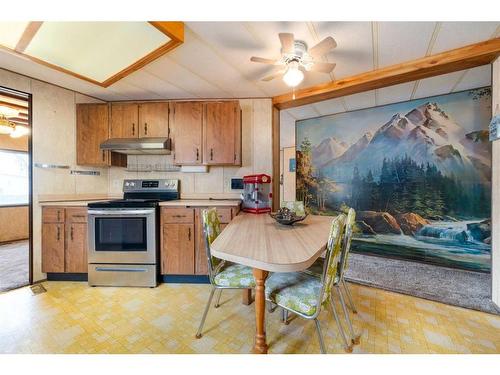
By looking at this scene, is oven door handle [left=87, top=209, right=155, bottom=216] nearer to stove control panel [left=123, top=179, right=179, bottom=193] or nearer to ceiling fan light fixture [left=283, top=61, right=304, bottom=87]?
stove control panel [left=123, top=179, right=179, bottom=193]

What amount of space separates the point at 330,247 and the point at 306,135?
335 cm

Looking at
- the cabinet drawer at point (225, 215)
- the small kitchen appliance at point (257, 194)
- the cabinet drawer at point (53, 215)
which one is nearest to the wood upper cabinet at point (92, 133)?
the cabinet drawer at point (53, 215)

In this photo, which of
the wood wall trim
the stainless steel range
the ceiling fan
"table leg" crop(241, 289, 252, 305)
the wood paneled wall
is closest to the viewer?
→ the ceiling fan

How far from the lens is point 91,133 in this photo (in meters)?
2.77

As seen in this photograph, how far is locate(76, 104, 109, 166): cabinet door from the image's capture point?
2.76 m

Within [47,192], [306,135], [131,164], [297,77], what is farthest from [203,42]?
[306,135]

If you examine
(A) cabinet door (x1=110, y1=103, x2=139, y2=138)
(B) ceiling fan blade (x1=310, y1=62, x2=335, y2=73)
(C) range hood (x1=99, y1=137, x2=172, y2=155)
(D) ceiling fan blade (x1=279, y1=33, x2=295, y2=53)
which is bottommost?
(C) range hood (x1=99, y1=137, x2=172, y2=155)

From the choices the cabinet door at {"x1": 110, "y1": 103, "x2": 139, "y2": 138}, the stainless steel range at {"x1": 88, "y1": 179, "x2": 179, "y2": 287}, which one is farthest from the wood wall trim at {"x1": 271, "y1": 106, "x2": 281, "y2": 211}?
the cabinet door at {"x1": 110, "y1": 103, "x2": 139, "y2": 138}

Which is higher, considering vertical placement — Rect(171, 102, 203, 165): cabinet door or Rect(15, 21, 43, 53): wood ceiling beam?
Rect(15, 21, 43, 53): wood ceiling beam

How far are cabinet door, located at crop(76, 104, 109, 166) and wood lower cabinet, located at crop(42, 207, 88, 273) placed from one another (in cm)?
72

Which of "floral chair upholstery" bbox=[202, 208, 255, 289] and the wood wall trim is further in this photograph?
the wood wall trim

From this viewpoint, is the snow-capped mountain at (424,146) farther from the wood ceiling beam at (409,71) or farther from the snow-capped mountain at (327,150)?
the wood ceiling beam at (409,71)

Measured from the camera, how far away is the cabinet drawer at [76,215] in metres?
2.38

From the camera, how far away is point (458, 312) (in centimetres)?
183
